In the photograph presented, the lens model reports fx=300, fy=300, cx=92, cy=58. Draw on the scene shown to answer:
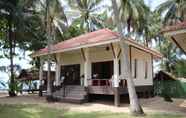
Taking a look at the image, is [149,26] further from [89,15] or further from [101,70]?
[101,70]

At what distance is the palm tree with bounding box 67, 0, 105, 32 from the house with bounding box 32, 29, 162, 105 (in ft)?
50.9

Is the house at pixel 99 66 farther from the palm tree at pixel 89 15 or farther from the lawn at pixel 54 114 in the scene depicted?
the palm tree at pixel 89 15

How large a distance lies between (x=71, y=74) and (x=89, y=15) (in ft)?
55.4

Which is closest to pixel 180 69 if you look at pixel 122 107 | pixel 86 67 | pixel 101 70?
pixel 101 70

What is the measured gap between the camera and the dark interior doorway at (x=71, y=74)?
25156 mm

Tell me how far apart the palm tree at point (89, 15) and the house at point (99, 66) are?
Answer: 15529mm

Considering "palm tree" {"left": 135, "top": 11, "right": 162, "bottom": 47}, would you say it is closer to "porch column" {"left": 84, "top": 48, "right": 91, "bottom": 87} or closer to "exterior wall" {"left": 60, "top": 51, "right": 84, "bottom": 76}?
"exterior wall" {"left": 60, "top": 51, "right": 84, "bottom": 76}

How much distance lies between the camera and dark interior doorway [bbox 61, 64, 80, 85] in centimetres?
2516

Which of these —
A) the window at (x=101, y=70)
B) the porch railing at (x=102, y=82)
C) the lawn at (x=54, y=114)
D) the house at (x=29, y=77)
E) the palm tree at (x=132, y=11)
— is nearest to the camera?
the lawn at (x=54, y=114)

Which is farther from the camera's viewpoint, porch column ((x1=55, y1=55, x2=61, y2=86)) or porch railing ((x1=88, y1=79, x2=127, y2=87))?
porch column ((x1=55, y1=55, x2=61, y2=86))

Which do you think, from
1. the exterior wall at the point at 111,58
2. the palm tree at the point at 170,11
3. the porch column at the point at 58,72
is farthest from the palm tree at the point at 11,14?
the palm tree at the point at 170,11

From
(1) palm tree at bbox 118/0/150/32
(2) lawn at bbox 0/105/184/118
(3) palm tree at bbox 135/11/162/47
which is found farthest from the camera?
(3) palm tree at bbox 135/11/162/47

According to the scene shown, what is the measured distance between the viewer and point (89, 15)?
40.8m

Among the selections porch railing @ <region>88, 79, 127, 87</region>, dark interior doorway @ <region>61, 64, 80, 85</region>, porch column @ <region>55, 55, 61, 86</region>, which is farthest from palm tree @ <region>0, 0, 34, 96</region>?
porch railing @ <region>88, 79, 127, 87</region>
